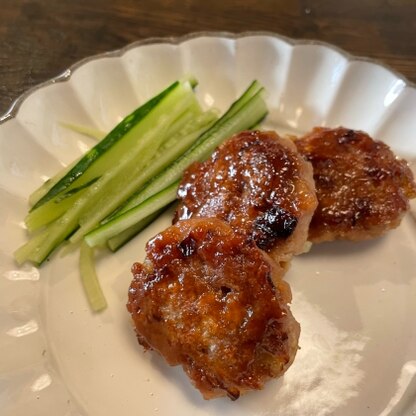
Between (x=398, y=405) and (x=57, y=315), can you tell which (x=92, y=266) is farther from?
(x=398, y=405)

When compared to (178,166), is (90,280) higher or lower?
lower

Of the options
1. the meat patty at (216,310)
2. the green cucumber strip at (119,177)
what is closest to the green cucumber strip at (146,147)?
the green cucumber strip at (119,177)

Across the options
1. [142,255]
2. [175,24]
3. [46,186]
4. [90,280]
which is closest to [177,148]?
[142,255]

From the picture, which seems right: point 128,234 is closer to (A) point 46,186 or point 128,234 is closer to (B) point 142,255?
(B) point 142,255

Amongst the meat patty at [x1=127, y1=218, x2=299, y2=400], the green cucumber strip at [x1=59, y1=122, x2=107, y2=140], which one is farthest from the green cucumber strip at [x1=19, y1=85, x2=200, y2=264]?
the meat patty at [x1=127, y1=218, x2=299, y2=400]

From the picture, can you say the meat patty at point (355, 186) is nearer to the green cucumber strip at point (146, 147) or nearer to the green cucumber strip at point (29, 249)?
the green cucumber strip at point (146, 147)

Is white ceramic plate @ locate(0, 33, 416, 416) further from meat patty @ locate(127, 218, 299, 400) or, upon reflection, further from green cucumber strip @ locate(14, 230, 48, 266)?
meat patty @ locate(127, 218, 299, 400)
